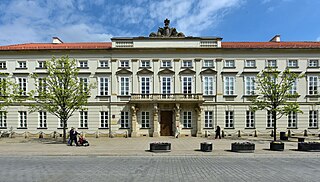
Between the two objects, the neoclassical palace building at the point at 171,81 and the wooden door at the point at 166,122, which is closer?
the neoclassical palace building at the point at 171,81

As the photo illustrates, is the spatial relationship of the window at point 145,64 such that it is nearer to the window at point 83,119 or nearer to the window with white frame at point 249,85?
the window at point 83,119

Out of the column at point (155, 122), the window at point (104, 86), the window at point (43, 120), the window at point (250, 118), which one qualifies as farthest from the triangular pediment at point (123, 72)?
the window at point (250, 118)

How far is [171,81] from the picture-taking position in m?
27.5

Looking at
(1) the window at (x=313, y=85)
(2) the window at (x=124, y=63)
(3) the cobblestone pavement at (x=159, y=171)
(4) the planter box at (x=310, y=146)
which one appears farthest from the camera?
(2) the window at (x=124, y=63)

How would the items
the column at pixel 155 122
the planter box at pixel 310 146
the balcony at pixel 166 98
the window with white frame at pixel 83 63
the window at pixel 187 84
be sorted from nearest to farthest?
the planter box at pixel 310 146
the balcony at pixel 166 98
the column at pixel 155 122
the window at pixel 187 84
the window with white frame at pixel 83 63

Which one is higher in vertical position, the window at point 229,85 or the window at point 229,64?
the window at point 229,64

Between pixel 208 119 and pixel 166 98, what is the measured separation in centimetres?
637

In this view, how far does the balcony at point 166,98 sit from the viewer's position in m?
26.0

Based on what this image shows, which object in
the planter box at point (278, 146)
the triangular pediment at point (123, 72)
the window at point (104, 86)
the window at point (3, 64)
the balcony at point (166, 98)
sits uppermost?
the window at point (3, 64)

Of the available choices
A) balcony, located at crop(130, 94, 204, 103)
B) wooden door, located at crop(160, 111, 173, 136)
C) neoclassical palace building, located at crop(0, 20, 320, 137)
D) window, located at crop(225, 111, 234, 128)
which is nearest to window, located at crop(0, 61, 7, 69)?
neoclassical palace building, located at crop(0, 20, 320, 137)

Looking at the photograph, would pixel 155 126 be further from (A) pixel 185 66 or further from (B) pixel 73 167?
(B) pixel 73 167

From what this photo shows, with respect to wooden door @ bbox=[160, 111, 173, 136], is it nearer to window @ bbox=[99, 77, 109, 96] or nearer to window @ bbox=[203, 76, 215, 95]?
window @ bbox=[203, 76, 215, 95]

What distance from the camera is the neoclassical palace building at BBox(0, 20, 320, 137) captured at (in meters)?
27.1

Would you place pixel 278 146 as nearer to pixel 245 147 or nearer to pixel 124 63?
pixel 245 147
